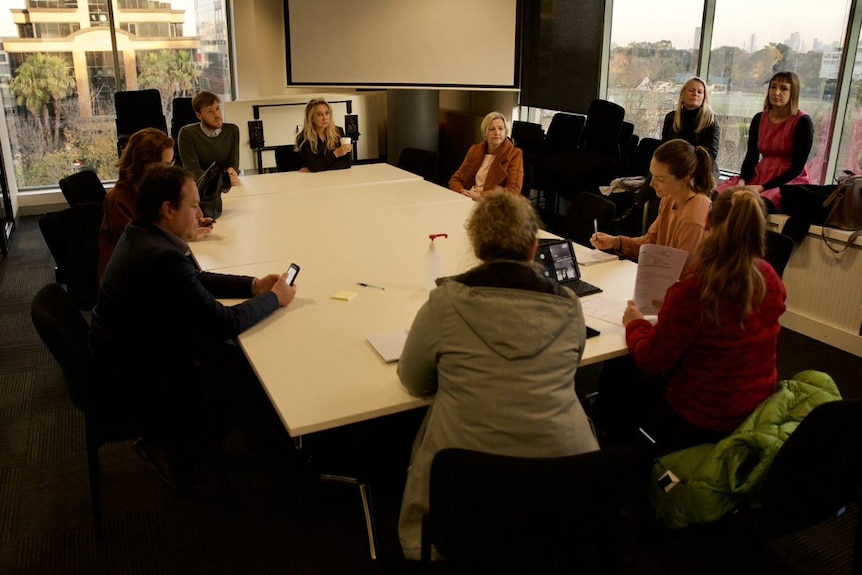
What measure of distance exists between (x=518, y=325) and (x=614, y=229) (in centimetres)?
367

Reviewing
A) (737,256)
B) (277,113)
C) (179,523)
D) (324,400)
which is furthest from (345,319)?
(277,113)

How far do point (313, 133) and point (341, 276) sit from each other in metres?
2.57

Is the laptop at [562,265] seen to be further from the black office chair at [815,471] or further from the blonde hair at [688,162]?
the black office chair at [815,471]

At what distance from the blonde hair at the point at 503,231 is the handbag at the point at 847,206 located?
2.80m

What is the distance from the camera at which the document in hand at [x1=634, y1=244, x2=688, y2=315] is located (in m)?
2.38

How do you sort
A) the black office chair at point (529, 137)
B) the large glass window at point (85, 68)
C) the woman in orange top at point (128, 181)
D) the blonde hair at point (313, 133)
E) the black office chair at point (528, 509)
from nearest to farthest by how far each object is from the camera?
the black office chair at point (528, 509) → the woman in orange top at point (128, 181) → the blonde hair at point (313, 133) → the black office chair at point (529, 137) → the large glass window at point (85, 68)

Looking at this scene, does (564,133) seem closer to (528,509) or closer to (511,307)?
(511,307)

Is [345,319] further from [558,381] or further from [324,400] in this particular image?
[558,381]

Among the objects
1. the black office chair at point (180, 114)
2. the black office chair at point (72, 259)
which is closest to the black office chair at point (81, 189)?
the black office chair at point (72, 259)

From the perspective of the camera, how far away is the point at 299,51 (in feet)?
21.9

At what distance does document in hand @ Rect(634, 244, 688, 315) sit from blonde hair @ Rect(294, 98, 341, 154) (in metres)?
3.28

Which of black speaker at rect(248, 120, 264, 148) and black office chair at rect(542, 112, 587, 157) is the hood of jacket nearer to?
black office chair at rect(542, 112, 587, 157)

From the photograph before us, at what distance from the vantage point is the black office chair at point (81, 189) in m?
4.01

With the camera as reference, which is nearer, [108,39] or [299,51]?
[299,51]
